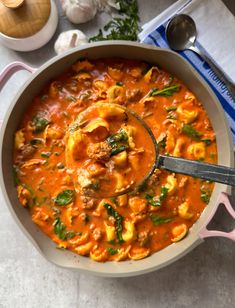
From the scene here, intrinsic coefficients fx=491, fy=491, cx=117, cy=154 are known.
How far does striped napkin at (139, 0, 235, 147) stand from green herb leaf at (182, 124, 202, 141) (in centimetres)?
32

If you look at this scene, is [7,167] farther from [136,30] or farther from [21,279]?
[136,30]

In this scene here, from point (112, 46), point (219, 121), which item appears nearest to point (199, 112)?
point (219, 121)

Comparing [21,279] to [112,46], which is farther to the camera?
[21,279]

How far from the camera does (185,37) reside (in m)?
3.24

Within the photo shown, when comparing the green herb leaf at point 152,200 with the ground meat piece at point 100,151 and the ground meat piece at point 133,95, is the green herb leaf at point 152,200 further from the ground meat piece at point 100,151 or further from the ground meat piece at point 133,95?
the ground meat piece at point 133,95

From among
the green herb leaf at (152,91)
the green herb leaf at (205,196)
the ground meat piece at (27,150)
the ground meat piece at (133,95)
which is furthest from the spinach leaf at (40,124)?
the green herb leaf at (205,196)

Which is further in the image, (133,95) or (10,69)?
(133,95)

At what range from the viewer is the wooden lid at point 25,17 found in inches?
124

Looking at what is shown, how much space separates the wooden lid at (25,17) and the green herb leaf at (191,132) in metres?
1.15

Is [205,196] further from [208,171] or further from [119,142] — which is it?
[119,142]

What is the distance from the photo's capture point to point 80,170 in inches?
110

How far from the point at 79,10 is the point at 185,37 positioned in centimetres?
73

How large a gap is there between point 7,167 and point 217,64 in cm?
151

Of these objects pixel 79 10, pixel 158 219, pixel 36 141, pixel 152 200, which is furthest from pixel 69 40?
pixel 158 219
